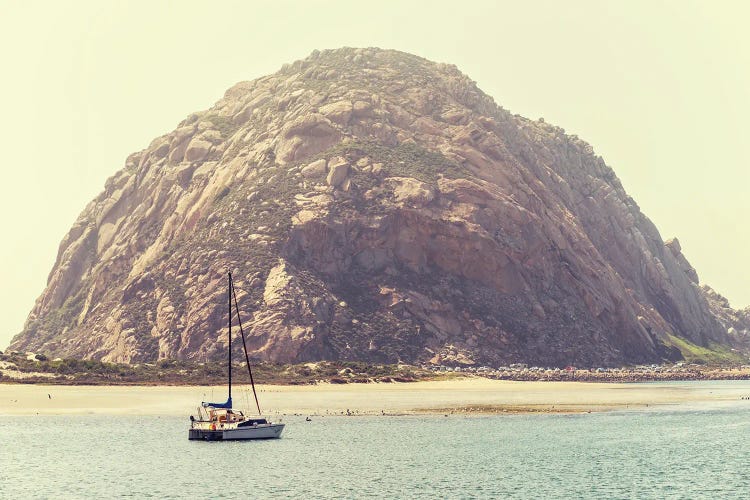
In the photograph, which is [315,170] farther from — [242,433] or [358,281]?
[242,433]

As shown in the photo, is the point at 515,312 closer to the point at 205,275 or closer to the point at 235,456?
the point at 205,275

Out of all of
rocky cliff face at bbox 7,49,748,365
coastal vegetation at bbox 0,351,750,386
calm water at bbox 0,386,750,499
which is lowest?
calm water at bbox 0,386,750,499

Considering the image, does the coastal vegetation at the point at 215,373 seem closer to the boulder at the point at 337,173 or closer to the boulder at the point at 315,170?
the boulder at the point at 337,173

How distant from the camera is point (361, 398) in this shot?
123688 mm

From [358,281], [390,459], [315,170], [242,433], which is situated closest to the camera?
[390,459]

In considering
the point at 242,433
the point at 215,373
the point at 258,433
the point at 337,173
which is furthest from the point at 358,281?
the point at 242,433

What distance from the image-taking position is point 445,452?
80375 millimetres

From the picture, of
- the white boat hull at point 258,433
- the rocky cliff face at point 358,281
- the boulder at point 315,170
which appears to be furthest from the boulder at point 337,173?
the white boat hull at point 258,433

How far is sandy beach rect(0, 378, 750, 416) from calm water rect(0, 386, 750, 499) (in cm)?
719

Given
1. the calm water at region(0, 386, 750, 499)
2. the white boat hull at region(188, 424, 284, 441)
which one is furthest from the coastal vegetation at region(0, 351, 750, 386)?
the white boat hull at region(188, 424, 284, 441)

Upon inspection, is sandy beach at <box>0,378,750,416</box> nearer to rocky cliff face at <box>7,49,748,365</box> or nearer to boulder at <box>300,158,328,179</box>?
rocky cliff face at <box>7,49,748,365</box>

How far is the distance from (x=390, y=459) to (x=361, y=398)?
47.0 m

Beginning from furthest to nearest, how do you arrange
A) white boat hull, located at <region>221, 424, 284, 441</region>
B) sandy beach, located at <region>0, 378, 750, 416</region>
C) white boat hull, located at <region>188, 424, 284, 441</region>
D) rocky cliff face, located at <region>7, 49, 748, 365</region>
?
rocky cliff face, located at <region>7, 49, 748, 365</region> < sandy beach, located at <region>0, 378, 750, 416</region> < white boat hull, located at <region>221, 424, 284, 441</region> < white boat hull, located at <region>188, 424, 284, 441</region>

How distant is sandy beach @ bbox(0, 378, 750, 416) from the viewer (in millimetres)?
110562
